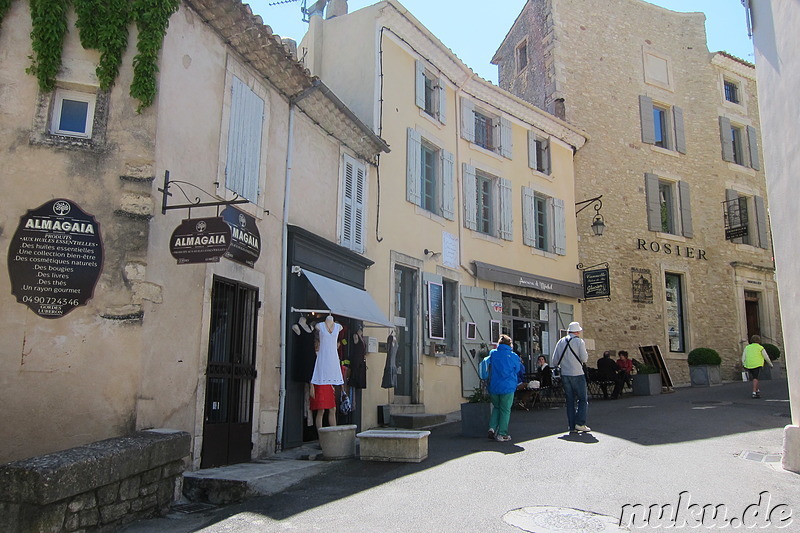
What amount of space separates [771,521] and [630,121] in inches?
660

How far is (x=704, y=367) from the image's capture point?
59.8 ft

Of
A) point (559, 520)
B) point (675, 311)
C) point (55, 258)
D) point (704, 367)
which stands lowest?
point (559, 520)

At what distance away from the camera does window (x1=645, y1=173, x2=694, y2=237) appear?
1967cm

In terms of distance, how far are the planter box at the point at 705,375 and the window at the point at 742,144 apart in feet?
24.4

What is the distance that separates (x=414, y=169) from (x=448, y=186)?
127 centimetres

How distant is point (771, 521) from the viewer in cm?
500

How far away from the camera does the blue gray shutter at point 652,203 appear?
19.5 metres

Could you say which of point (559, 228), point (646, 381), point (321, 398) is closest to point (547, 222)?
point (559, 228)

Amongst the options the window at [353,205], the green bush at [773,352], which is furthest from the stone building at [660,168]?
the window at [353,205]

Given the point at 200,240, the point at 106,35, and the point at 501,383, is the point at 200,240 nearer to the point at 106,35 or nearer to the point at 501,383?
the point at 106,35

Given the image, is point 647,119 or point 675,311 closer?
point 675,311

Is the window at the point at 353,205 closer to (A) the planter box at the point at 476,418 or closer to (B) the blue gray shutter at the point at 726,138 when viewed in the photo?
(A) the planter box at the point at 476,418

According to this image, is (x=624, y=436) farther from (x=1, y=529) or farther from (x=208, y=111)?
(x=1, y=529)

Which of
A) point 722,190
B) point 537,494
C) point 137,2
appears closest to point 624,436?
point 537,494
